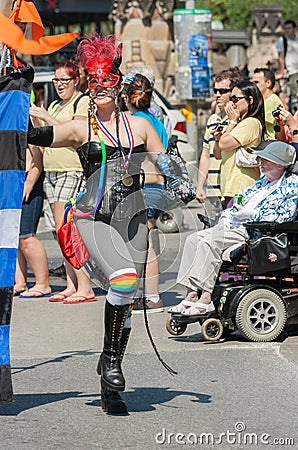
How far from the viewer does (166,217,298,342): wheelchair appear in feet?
27.4

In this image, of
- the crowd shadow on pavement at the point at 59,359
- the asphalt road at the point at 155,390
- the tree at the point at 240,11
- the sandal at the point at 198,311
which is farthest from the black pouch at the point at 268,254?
the tree at the point at 240,11

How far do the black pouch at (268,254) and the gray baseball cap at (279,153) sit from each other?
568 mm

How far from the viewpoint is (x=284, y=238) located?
8375mm

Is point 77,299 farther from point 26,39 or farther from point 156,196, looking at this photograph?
point 26,39

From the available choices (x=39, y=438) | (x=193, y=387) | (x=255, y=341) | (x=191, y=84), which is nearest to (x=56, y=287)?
(x=255, y=341)

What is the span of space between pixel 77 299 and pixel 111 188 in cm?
387

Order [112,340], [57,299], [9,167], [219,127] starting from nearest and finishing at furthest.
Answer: [9,167]
[112,340]
[219,127]
[57,299]

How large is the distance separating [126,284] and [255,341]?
7.38 feet

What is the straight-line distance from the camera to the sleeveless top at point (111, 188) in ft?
21.7

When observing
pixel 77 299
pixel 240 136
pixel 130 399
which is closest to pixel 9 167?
pixel 130 399

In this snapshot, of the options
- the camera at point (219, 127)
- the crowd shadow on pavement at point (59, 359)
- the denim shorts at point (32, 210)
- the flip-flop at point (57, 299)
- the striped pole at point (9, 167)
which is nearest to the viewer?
the striped pole at point (9, 167)

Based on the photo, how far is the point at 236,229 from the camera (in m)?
8.70

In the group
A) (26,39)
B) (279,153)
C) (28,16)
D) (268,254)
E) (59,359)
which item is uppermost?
(28,16)

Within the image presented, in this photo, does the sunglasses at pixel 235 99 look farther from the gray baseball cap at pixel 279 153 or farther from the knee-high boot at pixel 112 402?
the knee-high boot at pixel 112 402
